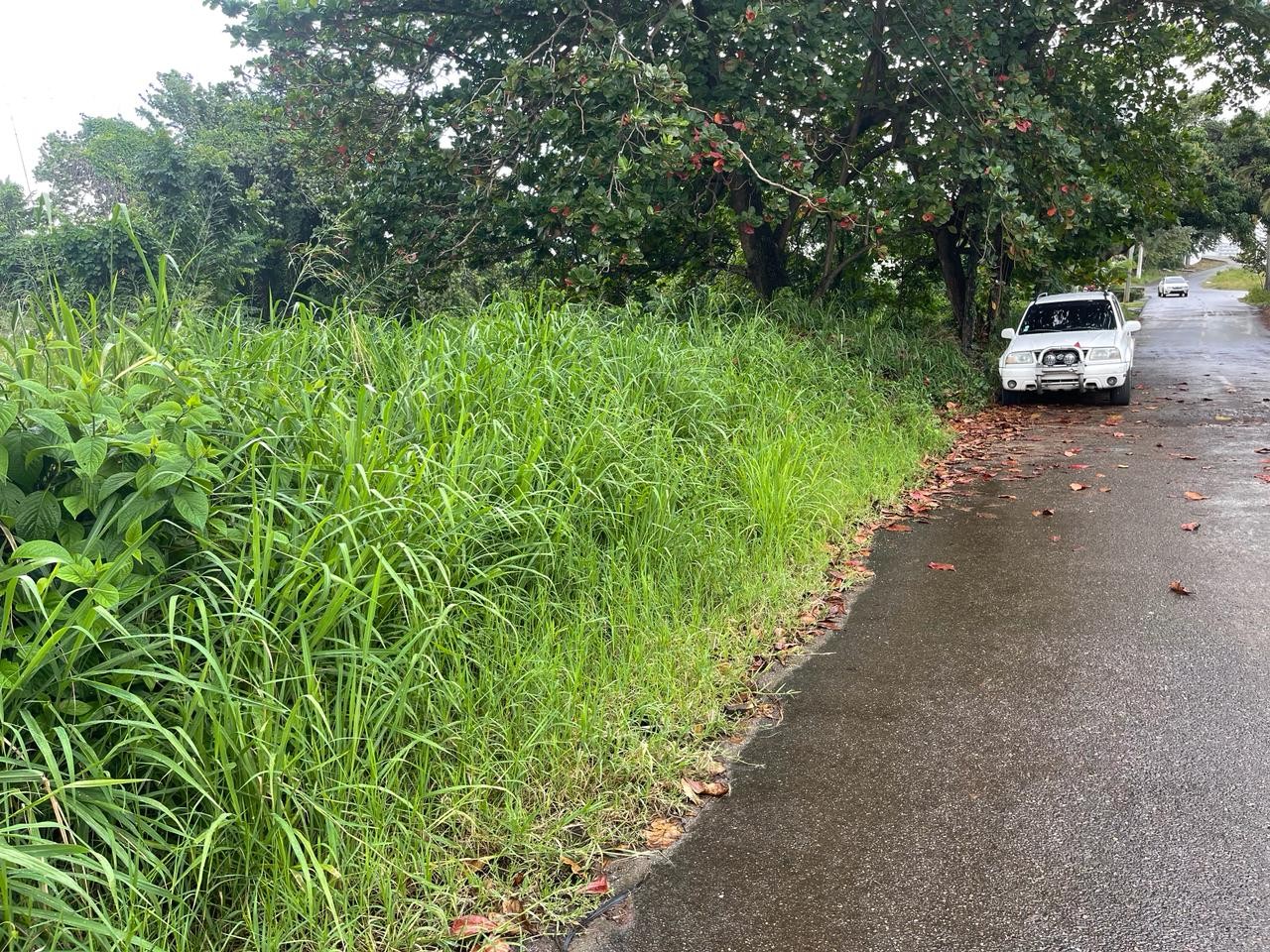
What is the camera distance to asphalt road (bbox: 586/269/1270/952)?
2.45 metres

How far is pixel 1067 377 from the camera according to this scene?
457 inches

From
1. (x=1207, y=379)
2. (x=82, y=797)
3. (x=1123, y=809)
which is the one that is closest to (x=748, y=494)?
(x=1123, y=809)

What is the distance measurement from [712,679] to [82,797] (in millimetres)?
2368

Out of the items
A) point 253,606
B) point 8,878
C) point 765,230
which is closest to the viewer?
point 8,878

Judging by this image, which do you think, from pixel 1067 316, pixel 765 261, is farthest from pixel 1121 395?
pixel 765 261

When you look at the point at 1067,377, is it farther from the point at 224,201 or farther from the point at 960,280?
the point at 224,201

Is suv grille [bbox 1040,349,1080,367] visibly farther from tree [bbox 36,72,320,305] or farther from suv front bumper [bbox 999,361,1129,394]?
tree [bbox 36,72,320,305]

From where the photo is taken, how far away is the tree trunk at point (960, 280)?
1477 cm

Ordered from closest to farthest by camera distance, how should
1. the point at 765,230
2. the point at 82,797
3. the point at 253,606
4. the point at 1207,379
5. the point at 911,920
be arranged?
1. the point at 82,797
2. the point at 911,920
3. the point at 253,606
4. the point at 765,230
5. the point at 1207,379

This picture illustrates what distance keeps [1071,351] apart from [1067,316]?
142 centimetres

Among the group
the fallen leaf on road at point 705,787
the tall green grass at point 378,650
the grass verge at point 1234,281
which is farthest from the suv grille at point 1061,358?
the grass verge at point 1234,281

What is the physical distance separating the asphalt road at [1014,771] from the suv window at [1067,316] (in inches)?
281

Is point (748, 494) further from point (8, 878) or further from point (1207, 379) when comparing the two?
point (1207, 379)

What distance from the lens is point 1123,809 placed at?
2.89 metres
